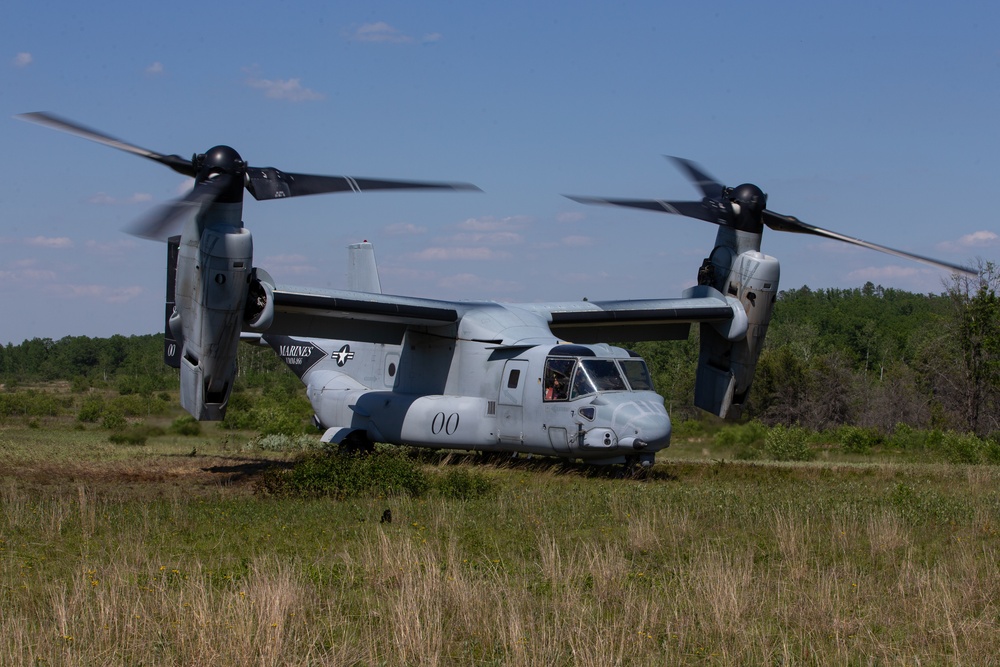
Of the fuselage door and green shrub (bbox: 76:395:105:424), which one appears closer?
the fuselage door

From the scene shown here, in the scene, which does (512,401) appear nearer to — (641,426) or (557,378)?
(557,378)

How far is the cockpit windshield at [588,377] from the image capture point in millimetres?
17469

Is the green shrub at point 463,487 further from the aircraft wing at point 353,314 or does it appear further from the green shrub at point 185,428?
the green shrub at point 185,428

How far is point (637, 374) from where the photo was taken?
1791 cm

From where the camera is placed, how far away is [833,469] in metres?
20.0

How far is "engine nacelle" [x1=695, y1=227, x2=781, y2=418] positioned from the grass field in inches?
251

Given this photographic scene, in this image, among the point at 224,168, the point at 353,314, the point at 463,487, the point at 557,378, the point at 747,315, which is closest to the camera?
the point at 463,487

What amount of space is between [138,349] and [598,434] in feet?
309

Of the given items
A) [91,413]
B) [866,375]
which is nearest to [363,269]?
[91,413]

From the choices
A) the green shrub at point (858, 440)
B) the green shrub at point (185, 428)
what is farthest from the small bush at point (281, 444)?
the green shrub at point (858, 440)

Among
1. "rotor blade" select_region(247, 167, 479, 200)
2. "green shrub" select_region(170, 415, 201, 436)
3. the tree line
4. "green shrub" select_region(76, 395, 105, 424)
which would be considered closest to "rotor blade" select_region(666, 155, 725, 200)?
"rotor blade" select_region(247, 167, 479, 200)

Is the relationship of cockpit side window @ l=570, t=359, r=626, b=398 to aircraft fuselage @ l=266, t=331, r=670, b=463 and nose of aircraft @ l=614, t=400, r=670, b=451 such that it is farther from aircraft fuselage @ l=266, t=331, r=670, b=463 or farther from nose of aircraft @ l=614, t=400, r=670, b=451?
nose of aircraft @ l=614, t=400, r=670, b=451

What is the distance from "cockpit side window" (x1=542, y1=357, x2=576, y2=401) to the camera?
1766 cm

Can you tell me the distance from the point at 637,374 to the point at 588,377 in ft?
3.37
